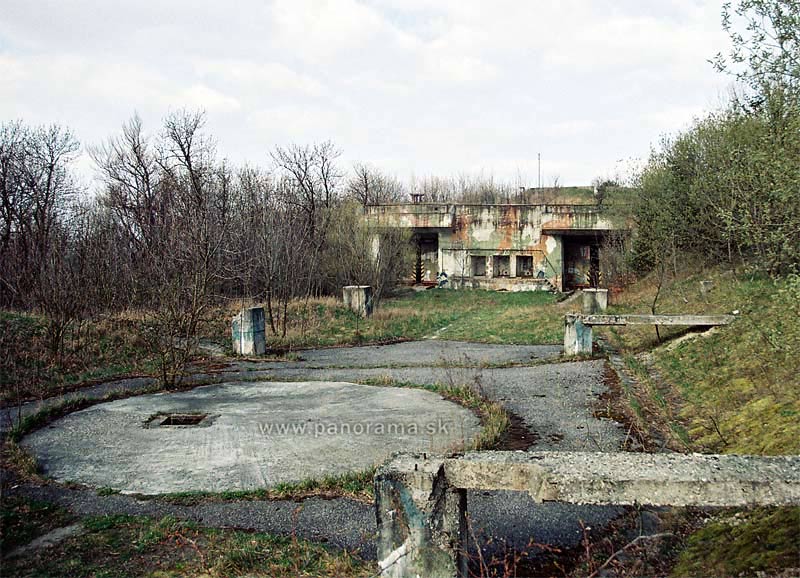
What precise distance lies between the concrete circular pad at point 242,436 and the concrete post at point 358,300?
36.3 ft

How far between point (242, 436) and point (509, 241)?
89.3ft

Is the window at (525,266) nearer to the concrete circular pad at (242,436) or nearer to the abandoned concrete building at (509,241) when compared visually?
the abandoned concrete building at (509,241)

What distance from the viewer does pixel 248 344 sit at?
15508mm

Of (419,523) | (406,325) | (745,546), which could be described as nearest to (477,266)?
(406,325)

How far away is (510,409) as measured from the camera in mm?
9336

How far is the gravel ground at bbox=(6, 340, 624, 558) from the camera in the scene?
5.09 metres

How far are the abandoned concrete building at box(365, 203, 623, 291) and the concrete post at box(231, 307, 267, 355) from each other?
1748cm

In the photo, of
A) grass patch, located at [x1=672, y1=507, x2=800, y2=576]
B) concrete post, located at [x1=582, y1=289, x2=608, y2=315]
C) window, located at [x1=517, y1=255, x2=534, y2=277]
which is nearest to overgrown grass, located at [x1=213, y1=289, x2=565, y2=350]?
concrete post, located at [x1=582, y1=289, x2=608, y2=315]

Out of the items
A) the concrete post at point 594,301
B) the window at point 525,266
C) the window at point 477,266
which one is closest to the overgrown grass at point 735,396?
the concrete post at point 594,301

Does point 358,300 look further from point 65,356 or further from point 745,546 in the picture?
point 745,546

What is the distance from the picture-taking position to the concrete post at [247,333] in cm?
1545

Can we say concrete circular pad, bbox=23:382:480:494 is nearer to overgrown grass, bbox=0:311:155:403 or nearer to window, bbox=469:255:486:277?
overgrown grass, bbox=0:311:155:403

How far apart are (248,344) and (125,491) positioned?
30.8 ft

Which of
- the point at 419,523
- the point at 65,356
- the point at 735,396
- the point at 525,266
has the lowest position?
the point at 735,396
